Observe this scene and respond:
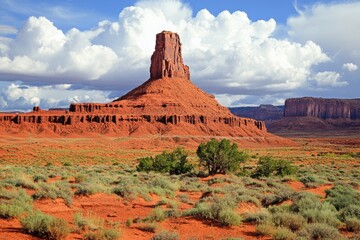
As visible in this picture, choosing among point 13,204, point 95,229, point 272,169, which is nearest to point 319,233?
point 95,229

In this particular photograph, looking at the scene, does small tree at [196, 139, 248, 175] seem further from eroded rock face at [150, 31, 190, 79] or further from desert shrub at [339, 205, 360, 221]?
eroded rock face at [150, 31, 190, 79]

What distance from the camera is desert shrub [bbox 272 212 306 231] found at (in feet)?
35.8

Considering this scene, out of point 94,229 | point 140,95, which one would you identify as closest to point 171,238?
point 94,229

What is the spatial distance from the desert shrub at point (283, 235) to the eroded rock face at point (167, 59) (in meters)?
123

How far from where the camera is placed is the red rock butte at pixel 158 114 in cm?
10338

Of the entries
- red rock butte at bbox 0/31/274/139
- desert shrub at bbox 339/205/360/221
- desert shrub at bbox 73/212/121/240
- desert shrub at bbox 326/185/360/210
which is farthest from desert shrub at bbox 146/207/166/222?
red rock butte at bbox 0/31/274/139

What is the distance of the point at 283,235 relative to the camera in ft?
32.2

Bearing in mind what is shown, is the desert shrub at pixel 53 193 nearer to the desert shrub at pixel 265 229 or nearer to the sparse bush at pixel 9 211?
the sparse bush at pixel 9 211

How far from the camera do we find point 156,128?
105375 mm

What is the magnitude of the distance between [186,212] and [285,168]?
17.7 m

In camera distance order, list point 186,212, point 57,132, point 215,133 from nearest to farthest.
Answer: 1. point 186,212
2. point 57,132
3. point 215,133

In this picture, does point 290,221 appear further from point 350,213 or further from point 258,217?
point 350,213

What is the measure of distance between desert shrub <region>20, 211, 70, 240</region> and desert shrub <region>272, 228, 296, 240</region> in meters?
5.07

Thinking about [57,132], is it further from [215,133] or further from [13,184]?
[13,184]
